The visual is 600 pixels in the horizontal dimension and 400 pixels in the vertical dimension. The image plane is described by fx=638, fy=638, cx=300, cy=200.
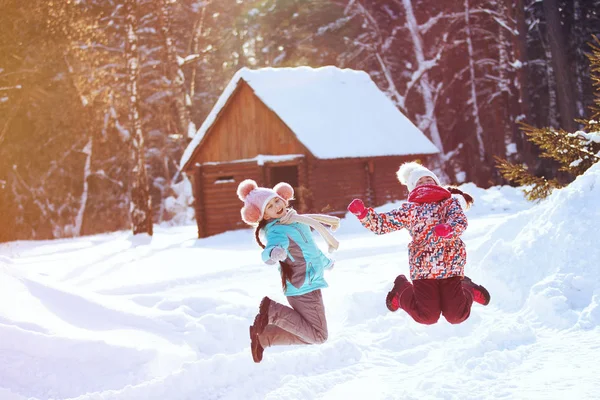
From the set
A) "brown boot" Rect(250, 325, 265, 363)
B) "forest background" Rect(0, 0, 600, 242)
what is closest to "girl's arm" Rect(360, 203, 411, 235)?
"brown boot" Rect(250, 325, 265, 363)

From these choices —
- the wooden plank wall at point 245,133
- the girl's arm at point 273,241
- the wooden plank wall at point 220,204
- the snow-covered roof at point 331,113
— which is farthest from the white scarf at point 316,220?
the wooden plank wall at point 220,204

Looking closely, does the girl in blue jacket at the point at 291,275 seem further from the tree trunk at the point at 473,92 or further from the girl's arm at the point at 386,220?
the tree trunk at the point at 473,92

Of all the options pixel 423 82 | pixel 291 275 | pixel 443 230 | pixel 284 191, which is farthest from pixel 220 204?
pixel 443 230

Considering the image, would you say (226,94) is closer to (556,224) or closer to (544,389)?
(556,224)

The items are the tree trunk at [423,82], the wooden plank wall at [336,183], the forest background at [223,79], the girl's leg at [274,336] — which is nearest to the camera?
the girl's leg at [274,336]

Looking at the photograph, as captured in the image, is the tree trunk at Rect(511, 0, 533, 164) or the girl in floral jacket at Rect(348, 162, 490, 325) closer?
the girl in floral jacket at Rect(348, 162, 490, 325)

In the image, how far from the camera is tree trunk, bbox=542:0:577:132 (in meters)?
23.0

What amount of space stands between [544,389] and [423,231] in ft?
5.24

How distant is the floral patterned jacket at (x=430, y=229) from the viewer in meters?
5.39

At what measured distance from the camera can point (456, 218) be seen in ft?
17.4

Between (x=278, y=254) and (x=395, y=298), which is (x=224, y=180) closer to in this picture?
(x=395, y=298)

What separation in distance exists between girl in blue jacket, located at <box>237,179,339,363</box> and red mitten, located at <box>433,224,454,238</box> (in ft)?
3.18

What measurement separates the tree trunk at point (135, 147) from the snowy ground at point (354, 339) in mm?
12630

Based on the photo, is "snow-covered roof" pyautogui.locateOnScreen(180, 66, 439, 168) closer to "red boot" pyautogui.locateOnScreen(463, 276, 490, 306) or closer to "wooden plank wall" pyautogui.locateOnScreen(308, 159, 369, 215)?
"wooden plank wall" pyautogui.locateOnScreen(308, 159, 369, 215)
